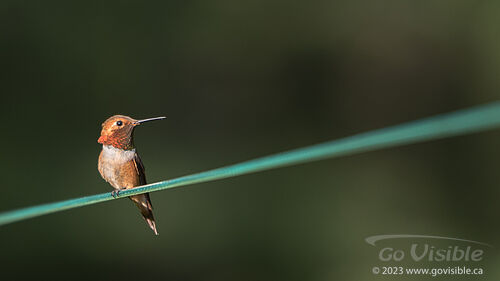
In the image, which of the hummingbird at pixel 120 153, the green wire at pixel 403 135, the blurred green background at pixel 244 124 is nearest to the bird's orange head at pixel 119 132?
the hummingbird at pixel 120 153

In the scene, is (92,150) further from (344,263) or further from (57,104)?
(344,263)

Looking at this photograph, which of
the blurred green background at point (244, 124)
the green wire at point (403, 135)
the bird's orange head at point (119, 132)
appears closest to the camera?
the green wire at point (403, 135)

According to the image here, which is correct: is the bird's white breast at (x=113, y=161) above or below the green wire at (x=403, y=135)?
below

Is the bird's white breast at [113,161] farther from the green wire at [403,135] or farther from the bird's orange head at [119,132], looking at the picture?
the green wire at [403,135]

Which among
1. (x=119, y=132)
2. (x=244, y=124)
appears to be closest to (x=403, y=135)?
(x=119, y=132)

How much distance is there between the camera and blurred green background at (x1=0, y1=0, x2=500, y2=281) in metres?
3.23

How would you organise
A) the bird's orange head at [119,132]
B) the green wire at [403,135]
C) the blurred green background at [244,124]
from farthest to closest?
the blurred green background at [244,124] < the bird's orange head at [119,132] < the green wire at [403,135]

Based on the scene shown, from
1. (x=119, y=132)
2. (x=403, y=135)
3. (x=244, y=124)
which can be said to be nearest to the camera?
(x=403, y=135)

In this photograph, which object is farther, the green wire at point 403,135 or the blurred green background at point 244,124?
the blurred green background at point 244,124

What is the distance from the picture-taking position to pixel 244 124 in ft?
13.4

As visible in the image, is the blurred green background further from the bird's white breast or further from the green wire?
the green wire

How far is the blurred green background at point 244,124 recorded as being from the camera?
323 cm

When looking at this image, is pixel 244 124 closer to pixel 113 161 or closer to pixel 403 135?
pixel 113 161

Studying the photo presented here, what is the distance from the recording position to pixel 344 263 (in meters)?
3.15
